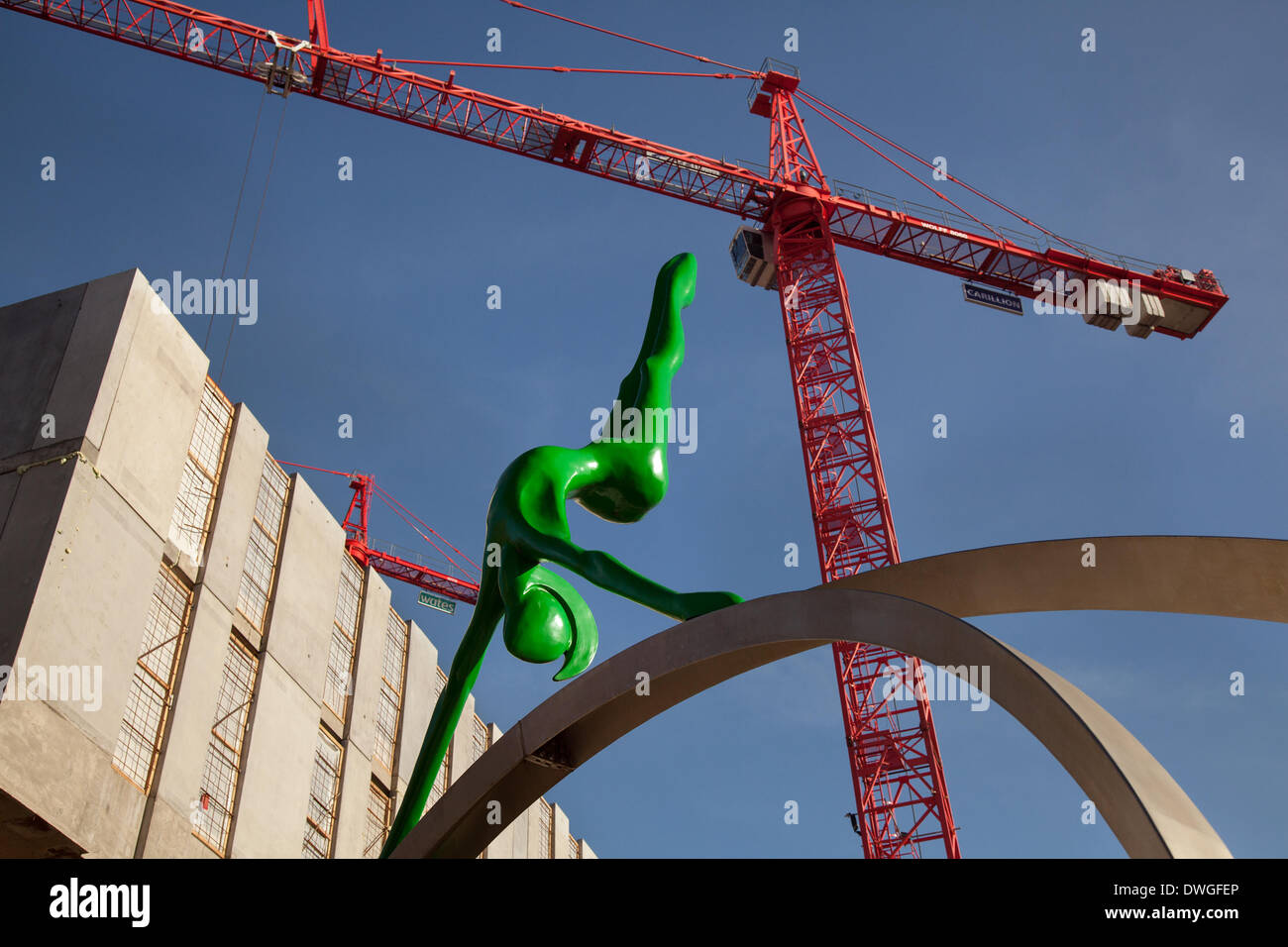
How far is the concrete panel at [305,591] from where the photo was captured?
29.5 meters

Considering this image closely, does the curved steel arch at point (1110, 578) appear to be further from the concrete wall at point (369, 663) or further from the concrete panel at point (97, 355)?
the concrete wall at point (369, 663)

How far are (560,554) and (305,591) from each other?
2048 cm

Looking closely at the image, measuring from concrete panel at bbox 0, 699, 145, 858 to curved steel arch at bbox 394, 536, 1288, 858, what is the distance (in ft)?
33.3

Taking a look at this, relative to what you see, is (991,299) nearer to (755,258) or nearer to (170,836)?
(755,258)

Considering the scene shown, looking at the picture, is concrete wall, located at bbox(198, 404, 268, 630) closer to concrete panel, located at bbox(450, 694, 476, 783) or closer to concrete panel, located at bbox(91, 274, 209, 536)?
concrete panel, located at bbox(91, 274, 209, 536)

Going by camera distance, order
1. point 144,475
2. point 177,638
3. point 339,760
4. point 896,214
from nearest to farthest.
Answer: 1. point 144,475
2. point 177,638
3. point 339,760
4. point 896,214

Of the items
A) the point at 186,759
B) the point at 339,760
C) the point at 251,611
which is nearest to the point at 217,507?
the point at 251,611

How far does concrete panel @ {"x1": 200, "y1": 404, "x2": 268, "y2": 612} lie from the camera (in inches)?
1043

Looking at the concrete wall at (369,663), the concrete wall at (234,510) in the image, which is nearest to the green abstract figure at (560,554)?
the concrete wall at (234,510)

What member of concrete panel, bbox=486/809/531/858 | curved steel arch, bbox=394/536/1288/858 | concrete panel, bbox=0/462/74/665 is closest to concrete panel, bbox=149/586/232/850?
concrete panel, bbox=0/462/74/665

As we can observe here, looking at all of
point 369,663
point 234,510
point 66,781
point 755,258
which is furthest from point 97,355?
point 755,258
